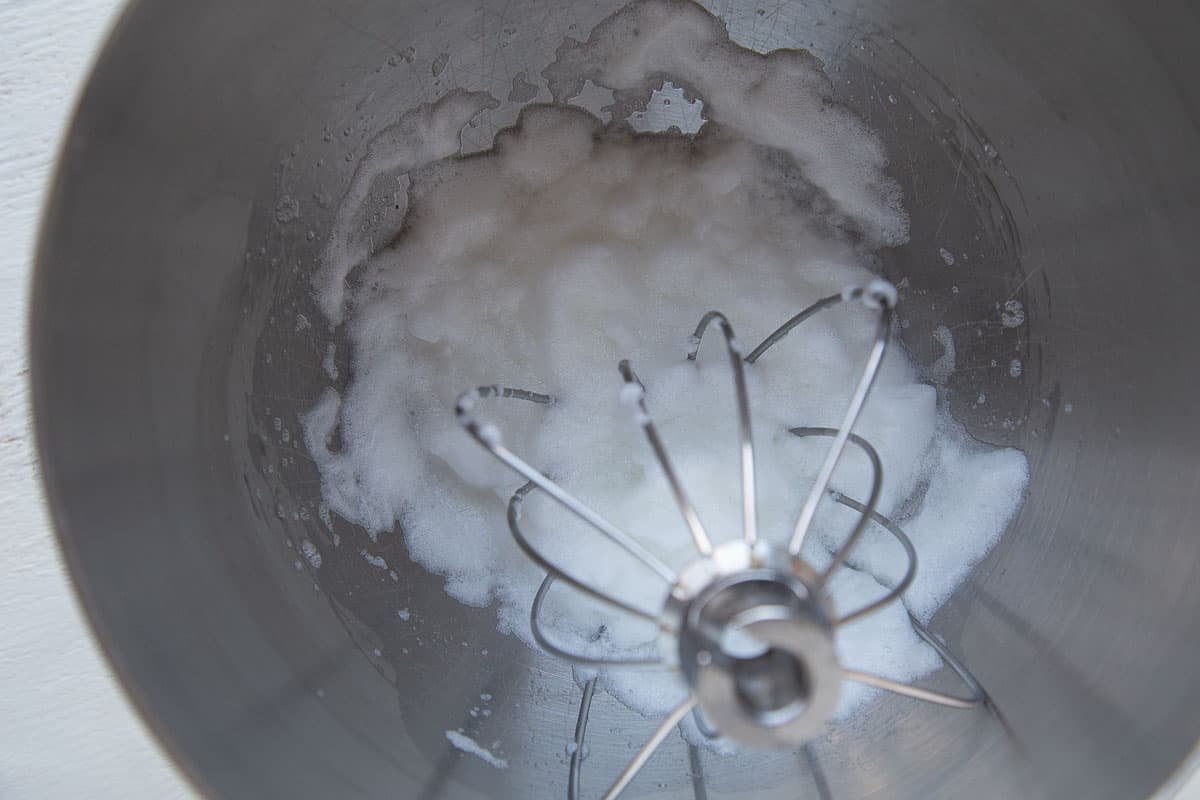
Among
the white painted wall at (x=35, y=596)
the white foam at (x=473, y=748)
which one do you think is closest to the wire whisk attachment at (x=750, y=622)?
the white foam at (x=473, y=748)

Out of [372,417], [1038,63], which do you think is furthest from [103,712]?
[1038,63]

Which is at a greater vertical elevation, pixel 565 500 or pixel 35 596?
pixel 565 500

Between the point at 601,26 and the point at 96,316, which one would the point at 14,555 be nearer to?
the point at 96,316

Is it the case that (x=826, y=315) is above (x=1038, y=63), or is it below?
below

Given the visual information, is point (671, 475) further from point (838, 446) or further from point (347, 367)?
point (347, 367)

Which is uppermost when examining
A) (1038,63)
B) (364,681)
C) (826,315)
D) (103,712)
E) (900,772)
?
(1038,63)

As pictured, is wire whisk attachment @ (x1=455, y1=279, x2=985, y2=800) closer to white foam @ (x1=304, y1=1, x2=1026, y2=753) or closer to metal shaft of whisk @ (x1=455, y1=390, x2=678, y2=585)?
metal shaft of whisk @ (x1=455, y1=390, x2=678, y2=585)

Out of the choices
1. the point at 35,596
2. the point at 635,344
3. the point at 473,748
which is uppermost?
the point at 635,344

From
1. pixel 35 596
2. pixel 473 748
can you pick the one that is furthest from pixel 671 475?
pixel 35 596

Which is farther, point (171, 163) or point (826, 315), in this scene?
point (826, 315)
